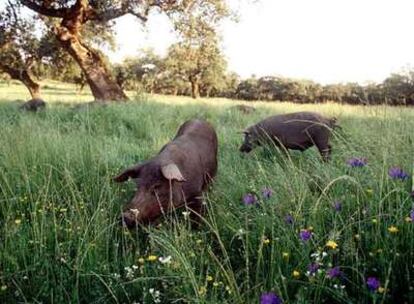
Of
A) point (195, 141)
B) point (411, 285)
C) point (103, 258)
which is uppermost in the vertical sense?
point (195, 141)

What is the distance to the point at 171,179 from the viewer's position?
383 cm

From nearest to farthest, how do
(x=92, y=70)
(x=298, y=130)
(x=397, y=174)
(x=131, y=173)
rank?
1. (x=397, y=174)
2. (x=131, y=173)
3. (x=298, y=130)
4. (x=92, y=70)

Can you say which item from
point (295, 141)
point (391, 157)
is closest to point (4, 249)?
point (391, 157)

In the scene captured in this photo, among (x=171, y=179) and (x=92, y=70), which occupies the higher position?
(x=92, y=70)

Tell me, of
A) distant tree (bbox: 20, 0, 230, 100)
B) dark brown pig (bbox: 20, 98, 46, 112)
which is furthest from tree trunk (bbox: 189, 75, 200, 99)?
dark brown pig (bbox: 20, 98, 46, 112)

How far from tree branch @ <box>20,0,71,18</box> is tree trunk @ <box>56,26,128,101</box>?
1.69 feet

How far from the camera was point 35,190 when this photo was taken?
431 centimetres

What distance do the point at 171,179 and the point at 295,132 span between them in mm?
3617

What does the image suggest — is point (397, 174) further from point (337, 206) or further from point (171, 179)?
point (171, 179)

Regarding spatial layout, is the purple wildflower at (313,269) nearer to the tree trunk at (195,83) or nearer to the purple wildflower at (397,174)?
the purple wildflower at (397,174)

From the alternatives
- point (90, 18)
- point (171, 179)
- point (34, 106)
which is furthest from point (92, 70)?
Result: point (171, 179)

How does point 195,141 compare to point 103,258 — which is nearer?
point 103,258

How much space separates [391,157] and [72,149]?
366 cm

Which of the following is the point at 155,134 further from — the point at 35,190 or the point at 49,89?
the point at 49,89
